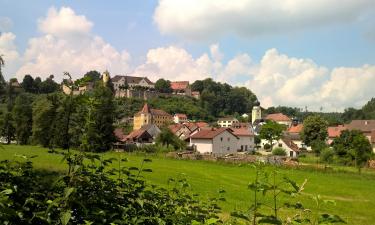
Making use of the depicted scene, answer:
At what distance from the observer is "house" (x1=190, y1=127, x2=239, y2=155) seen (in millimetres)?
78938

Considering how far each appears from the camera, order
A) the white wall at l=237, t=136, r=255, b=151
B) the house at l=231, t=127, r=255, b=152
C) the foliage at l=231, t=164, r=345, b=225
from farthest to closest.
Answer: the white wall at l=237, t=136, r=255, b=151, the house at l=231, t=127, r=255, b=152, the foliage at l=231, t=164, r=345, b=225

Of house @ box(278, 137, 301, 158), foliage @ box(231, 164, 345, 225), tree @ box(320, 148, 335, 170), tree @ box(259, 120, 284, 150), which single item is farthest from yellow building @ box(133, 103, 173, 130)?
foliage @ box(231, 164, 345, 225)

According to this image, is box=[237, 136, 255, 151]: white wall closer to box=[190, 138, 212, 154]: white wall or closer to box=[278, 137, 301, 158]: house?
box=[278, 137, 301, 158]: house

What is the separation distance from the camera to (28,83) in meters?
173

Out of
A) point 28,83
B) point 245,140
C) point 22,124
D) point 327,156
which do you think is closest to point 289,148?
point 245,140

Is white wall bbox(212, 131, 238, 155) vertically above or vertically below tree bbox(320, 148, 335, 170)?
above

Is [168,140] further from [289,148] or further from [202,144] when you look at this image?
[289,148]

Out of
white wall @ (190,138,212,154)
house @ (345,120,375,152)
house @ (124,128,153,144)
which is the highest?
house @ (345,120,375,152)

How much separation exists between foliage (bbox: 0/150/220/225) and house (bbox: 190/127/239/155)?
243 feet

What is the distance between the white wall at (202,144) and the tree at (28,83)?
366 feet

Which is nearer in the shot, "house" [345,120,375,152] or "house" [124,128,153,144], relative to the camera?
"house" [124,128,153,144]

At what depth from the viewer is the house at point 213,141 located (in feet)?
259

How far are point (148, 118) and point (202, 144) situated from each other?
62845mm

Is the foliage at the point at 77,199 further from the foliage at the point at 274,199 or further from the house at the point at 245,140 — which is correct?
the house at the point at 245,140
